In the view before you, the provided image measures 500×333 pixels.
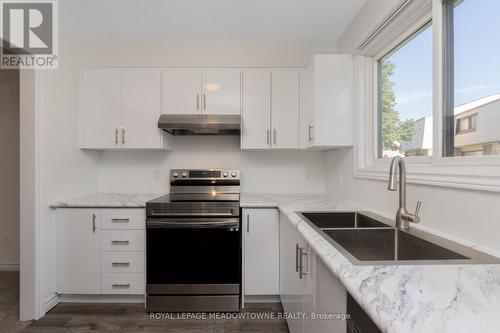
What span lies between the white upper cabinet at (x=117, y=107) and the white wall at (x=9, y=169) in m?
0.92

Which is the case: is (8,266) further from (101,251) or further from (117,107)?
(117,107)

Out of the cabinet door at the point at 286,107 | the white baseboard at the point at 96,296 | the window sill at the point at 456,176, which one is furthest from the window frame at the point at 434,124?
the white baseboard at the point at 96,296

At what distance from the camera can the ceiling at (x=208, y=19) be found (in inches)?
79.1

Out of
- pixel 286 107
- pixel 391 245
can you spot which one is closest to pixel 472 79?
pixel 391 245

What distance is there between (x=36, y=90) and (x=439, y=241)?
2.71 meters

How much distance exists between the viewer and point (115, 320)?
6.63ft

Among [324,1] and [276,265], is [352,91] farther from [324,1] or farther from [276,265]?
[276,265]

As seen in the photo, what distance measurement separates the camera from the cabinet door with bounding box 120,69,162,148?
257 cm

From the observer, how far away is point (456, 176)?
1159mm

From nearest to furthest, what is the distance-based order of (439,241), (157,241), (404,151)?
1. (439,241)
2. (404,151)
3. (157,241)

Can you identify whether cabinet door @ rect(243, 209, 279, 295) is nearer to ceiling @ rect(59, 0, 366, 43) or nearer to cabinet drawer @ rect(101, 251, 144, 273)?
cabinet drawer @ rect(101, 251, 144, 273)

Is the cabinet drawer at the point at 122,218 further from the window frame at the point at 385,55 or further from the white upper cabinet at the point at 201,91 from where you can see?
the window frame at the point at 385,55

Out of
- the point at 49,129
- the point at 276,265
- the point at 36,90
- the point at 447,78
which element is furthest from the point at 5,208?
the point at 447,78

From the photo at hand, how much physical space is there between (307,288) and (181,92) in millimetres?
2028
